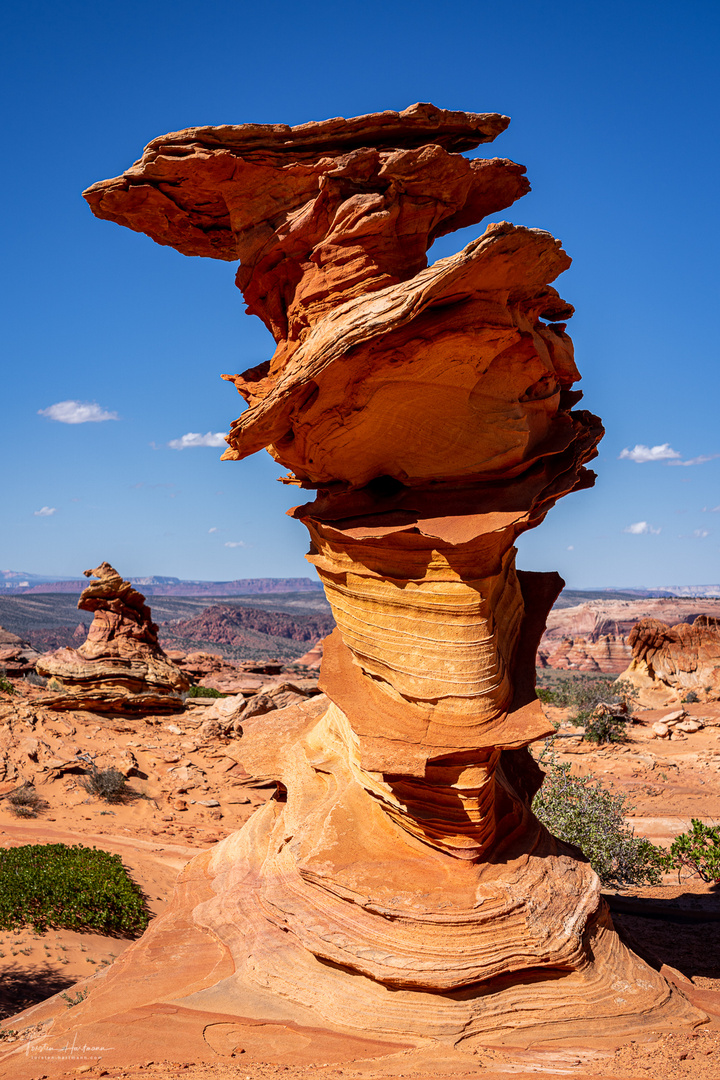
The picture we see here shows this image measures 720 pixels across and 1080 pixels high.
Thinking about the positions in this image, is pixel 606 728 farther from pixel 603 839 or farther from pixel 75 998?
pixel 75 998

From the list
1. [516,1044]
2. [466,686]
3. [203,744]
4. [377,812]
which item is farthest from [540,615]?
[203,744]

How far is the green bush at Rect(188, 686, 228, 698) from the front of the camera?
1984 cm

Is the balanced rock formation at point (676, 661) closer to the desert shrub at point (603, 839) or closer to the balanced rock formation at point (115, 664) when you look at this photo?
the desert shrub at point (603, 839)

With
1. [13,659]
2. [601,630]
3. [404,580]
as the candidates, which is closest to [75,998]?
[404,580]

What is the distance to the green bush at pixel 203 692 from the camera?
19844mm

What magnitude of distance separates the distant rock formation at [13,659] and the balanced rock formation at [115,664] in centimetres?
278

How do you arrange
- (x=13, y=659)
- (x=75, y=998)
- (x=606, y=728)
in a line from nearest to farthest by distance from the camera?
(x=75, y=998) → (x=606, y=728) → (x=13, y=659)

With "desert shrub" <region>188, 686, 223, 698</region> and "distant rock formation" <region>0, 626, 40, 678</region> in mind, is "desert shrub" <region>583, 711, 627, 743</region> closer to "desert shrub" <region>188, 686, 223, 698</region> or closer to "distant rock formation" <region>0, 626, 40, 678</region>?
"desert shrub" <region>188, 686, 223, 698</region>

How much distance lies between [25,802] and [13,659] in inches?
529

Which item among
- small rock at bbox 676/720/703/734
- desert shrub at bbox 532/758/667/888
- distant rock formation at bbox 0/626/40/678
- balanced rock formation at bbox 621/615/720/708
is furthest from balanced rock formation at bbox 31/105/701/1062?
balanced rock formation at bbox 621/615/720/708

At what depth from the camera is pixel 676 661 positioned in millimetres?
23016

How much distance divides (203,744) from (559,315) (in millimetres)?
12591

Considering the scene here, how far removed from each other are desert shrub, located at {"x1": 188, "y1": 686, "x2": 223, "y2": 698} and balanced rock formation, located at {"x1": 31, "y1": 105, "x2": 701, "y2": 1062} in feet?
47.4

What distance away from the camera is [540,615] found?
6293mm
